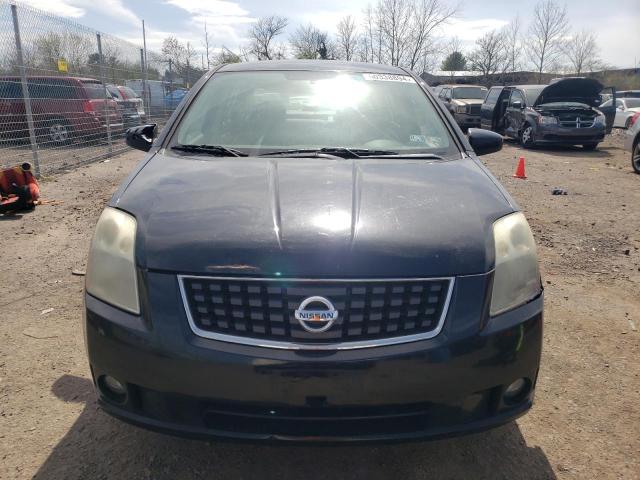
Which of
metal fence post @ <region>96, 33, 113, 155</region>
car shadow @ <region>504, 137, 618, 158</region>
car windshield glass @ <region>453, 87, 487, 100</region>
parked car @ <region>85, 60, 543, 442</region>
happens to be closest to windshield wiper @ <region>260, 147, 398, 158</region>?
parked car @ <region>85, 60, 543, 442</region>

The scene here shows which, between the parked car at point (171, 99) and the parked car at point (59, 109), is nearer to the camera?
the parked car at point (59, 109)

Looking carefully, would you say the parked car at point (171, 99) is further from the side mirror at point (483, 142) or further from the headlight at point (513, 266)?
the headlight at point (513, 266)

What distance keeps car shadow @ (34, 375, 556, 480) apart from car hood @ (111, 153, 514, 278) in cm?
83

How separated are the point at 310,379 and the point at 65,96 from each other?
9.87m

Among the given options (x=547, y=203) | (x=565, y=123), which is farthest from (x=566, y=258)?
(x=565, y=123)

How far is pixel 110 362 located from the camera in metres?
1.83

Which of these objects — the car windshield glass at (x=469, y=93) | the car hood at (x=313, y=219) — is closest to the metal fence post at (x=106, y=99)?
the car hood at (x=313, y=219)

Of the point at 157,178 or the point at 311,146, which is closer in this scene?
the point at 157,178

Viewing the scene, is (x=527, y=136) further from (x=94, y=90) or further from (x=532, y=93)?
(x=94, y=90)

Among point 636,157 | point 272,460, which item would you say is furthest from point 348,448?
point 636,157

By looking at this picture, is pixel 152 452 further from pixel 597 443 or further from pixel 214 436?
pixel 597 443

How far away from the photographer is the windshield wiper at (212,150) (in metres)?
2.67

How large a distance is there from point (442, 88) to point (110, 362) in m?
22.5

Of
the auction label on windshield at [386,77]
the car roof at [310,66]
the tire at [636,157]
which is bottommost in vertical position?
the tire at [636,157]
